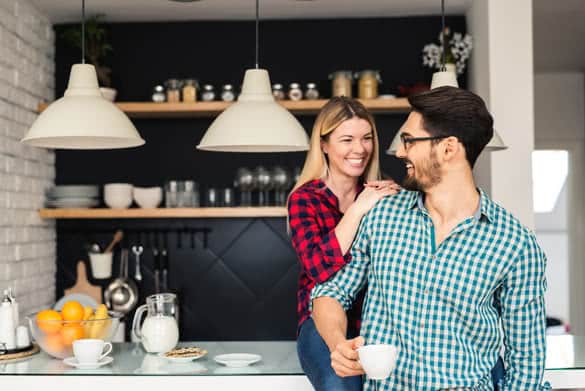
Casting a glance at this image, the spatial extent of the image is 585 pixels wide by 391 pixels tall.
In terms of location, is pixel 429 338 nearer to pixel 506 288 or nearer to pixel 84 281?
pixel 506 288

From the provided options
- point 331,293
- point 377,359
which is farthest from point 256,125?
point 377,359

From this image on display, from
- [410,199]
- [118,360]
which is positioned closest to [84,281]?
[118,360]

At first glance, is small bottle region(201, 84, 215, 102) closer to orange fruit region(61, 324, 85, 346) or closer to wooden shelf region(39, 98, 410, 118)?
wooden shelf region(39, 98, 410, 118)

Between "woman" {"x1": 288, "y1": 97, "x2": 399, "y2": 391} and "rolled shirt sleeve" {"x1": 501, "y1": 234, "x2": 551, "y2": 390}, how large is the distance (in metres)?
0.41

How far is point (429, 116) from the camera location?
184cm

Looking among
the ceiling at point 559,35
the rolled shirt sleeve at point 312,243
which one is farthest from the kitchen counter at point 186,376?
the ceiling at point 559,35

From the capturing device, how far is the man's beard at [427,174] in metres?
1.85

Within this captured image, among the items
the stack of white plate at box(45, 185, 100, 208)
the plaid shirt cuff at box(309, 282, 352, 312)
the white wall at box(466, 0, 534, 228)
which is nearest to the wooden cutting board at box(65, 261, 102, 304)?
the stack of white plate at box(45, 185, 100, 208)

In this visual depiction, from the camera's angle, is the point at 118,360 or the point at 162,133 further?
the point at 162,133

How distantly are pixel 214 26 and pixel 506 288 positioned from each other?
307cm

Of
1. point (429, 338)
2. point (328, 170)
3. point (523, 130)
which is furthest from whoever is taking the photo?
point (523, 130)

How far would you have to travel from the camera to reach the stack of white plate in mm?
4172

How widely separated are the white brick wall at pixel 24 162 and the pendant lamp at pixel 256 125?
5.24 feet

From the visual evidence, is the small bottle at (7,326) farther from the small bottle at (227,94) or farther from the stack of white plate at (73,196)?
the small bottle at (227,94)
